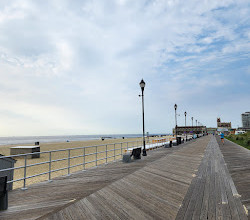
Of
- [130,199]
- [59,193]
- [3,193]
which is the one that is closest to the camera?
[3,193]

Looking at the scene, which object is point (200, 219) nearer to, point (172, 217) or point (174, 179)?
point (172, 217)

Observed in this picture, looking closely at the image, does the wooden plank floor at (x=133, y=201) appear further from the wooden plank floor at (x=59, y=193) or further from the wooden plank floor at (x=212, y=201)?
the wooden plank floor at (x=212, y=201)

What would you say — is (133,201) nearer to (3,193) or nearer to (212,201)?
(212,201)

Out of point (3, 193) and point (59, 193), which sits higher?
point (3, 193)

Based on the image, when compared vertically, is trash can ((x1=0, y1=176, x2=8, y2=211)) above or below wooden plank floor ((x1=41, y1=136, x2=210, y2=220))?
above

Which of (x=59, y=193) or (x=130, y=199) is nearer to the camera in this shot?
(x=130, y=199)

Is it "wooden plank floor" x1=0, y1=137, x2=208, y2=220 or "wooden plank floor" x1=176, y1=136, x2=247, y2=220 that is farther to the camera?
"wooden plank floor" x1=0, y1=137, x2=208, y2=220

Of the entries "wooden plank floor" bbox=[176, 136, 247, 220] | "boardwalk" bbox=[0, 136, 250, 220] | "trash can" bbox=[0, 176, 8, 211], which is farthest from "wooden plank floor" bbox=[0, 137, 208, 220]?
"wooden plank floor" bbox=[176, 136, 247, 220]

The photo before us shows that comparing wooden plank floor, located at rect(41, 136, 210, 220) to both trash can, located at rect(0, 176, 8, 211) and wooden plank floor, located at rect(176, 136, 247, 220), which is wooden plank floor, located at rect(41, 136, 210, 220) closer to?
wooden plank floor, located at rect(176, 136, 247, 220)

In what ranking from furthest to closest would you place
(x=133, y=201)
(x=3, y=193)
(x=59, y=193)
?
(x=59, y=193) < (x=133, y=201) < (x=3, y=193)

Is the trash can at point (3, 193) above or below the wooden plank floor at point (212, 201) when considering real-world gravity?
above

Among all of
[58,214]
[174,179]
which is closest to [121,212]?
[58,214]

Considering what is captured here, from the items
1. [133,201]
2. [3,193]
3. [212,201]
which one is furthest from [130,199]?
[3,193]

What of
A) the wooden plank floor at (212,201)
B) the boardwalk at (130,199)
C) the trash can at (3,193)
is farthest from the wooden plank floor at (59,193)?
the wooden plank floor at (212,201)
